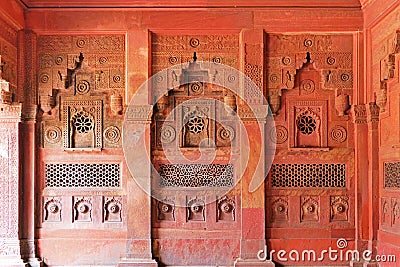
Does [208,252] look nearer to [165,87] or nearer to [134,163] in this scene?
[134,163]

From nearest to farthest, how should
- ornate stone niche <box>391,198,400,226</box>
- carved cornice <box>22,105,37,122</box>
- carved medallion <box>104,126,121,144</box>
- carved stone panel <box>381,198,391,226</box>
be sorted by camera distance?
ornate stone niche <box>391,198,400,226</box> < carved stone panel <box>381,198,391,226</box> < carved cornice <box>22,105,37,122</box> < carved medallion <box>104,126,121,144</box>

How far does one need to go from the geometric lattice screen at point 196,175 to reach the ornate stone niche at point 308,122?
1094mm

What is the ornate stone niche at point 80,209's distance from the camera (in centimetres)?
771

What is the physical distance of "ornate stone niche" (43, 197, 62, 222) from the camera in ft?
25.3

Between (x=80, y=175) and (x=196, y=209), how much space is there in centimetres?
173

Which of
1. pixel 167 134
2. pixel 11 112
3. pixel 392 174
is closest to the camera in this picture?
pixel 392 174

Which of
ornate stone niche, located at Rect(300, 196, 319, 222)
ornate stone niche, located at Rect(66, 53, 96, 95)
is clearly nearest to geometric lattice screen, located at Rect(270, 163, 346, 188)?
ornate stone niche, located at Rect(300, 196, 319, 222)

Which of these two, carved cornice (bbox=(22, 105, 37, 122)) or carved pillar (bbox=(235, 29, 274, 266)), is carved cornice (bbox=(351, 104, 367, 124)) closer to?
carved pillar (bbox=(235, 29, 274, 266))

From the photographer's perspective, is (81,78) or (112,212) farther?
(81,78)

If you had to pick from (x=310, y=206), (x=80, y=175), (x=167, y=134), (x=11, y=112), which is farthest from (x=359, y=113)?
(x=11, y=112)

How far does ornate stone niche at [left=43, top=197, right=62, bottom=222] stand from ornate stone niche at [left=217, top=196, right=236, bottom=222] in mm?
2271

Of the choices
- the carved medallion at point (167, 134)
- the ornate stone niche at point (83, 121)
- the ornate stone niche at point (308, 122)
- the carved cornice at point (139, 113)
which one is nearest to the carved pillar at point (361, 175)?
the ornate stone niche at point (308, 122)

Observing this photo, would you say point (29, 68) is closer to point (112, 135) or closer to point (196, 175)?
point (112, 135)

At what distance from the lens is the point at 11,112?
7477mm
